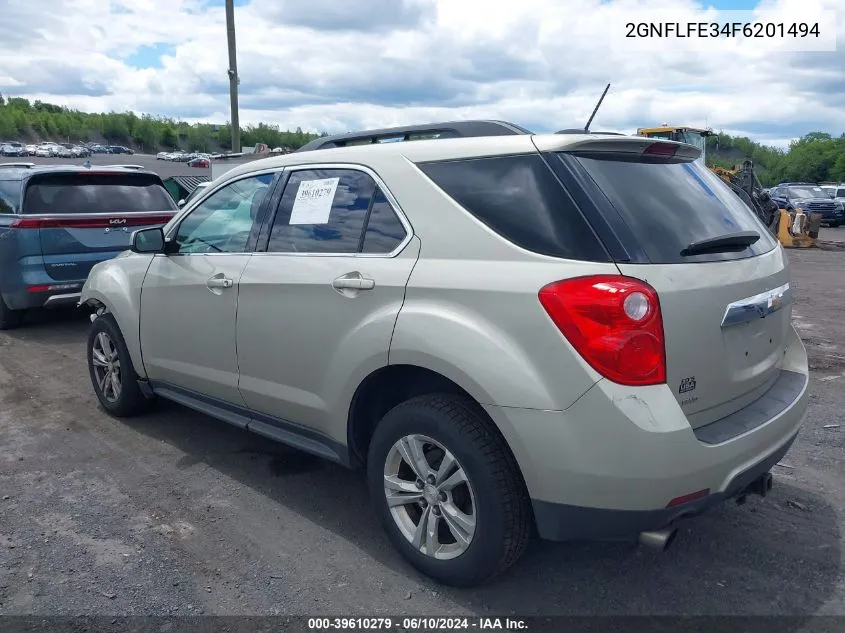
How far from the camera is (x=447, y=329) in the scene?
2.85 m

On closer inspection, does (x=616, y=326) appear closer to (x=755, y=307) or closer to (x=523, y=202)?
(x=523, y=202)

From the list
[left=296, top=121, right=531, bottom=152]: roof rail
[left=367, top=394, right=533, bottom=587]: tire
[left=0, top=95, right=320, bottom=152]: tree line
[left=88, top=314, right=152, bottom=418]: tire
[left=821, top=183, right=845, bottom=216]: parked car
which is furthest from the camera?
[left=0, top=95, right=320, bottom=152]: tree line

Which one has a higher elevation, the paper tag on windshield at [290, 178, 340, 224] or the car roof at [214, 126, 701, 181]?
the car roof at [214, 126, 701, 181]

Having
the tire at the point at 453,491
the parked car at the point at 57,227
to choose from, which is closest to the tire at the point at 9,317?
the parked car at the point at 57,227

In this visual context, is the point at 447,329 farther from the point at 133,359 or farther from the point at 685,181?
the point at 133,359

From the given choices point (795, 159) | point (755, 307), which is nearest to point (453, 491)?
point (755, 307)

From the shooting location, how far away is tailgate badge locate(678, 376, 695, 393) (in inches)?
104

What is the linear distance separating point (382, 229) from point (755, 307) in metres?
1.58

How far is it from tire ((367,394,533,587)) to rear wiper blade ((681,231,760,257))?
1.02 metres

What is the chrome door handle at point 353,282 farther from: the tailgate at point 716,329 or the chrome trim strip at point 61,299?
the chrome trim strip at point 61,299

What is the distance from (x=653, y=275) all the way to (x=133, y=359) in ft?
11.6

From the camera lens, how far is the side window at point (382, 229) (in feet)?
10.5

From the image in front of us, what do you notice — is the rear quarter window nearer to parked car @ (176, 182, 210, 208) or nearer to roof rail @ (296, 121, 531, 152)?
roof rail @ (296, 121, 531, 152)

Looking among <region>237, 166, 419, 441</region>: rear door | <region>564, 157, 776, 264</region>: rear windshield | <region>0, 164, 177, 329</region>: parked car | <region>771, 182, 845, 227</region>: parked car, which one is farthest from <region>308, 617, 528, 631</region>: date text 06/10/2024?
<region>771, 182, 845, 227</region>: parked car
